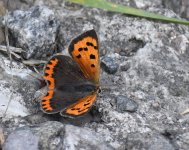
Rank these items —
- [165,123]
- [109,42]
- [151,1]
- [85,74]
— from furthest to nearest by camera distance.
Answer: [151,1] → [109,42] → [85,74] → [165,123]

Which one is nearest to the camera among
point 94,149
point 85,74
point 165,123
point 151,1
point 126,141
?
point 94,149

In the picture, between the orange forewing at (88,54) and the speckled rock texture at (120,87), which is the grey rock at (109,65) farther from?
the orange forewing at (88,54)

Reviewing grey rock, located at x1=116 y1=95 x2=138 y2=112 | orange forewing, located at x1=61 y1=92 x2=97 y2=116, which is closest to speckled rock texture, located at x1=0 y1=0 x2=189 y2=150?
grey rock, located at x1=116 y1=95 x2=138 y2=112

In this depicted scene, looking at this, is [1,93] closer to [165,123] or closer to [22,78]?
[22,78]

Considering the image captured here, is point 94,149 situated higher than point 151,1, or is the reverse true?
point 151,1

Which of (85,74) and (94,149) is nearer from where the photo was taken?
(94,149)

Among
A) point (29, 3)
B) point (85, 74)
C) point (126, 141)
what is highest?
point (29, 3)

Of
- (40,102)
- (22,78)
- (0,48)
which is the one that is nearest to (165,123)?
(40,102)
